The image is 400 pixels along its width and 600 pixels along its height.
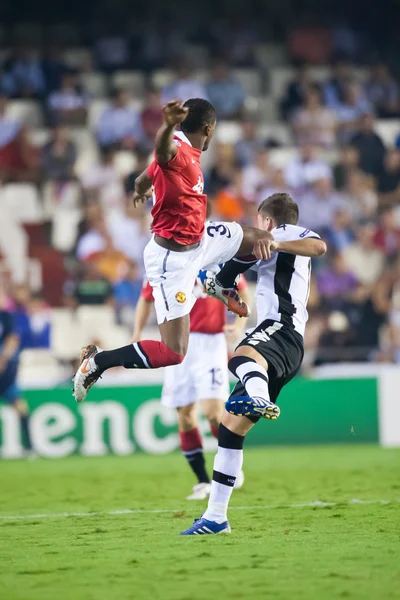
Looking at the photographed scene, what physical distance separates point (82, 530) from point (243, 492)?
2737 mm

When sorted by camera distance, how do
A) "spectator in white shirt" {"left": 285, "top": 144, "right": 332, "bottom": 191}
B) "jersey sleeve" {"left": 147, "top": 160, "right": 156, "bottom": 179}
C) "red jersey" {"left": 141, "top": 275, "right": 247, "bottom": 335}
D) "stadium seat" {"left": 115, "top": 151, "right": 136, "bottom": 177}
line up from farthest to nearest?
"stadium seat" {"left": 115, "top": 151, "right": 136, "bottom": 177}
"spectator in white shirt" {"left": 285, "top": 144, "right": 332, "bottom": 191}
"red jersey" {"left": 141, "top": 275, "right": 247, "bottom": 335}
"jersey sleeve" {"left": 147, "top": 160, "right": 156, "bottom": 179}

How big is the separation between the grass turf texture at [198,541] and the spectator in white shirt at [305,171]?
7516 millimetres

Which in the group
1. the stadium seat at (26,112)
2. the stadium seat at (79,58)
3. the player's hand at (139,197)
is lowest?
the player's hand at (139,197)

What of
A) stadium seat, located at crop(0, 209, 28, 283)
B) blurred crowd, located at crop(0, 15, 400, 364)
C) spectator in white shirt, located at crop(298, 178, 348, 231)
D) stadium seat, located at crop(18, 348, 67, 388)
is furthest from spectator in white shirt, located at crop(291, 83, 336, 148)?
stadium seat, located at crop(18, 348, 67, 388)

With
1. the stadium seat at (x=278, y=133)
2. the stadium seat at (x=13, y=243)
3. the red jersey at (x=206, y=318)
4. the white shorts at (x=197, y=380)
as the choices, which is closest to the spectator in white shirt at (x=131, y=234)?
the stadium seat at (x=13, y=243)

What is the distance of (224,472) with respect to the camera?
693 cm

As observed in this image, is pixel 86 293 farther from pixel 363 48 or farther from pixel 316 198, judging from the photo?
pixel 363 48

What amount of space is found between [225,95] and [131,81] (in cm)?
222

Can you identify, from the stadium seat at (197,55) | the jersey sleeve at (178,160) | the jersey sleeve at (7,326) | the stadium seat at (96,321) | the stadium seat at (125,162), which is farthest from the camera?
the stadium seat at (197,55)

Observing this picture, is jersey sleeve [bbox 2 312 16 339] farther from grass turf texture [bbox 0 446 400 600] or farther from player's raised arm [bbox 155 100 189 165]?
player's raised arm [bbox 155 100 189 165]

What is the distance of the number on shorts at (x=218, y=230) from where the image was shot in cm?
783

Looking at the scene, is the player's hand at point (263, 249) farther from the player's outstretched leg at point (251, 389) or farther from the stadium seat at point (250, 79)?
the stadium seat at point (250, 79)

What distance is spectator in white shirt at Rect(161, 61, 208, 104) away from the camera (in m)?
20.4

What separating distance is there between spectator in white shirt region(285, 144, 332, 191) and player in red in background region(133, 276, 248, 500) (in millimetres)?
8732
